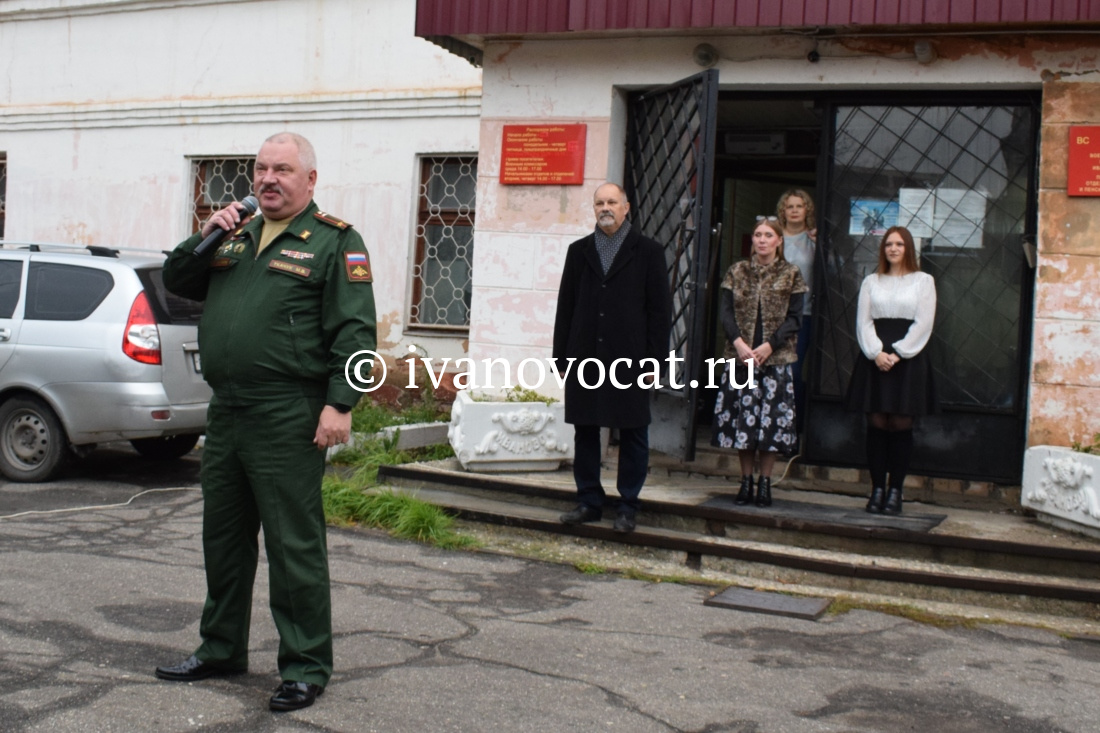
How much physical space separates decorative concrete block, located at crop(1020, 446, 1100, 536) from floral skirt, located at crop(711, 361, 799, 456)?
57.8 inches

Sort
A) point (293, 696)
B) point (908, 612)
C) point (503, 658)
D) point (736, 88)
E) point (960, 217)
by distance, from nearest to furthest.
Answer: point (293, 696)
point (503, 658)
point (908, 612)
point (960, 217)
point (736, 88)

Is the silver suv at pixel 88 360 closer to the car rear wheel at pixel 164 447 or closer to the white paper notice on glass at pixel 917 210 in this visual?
the car rear wheel at pixel 164 447

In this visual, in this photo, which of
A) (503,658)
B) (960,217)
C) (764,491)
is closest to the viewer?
(503,658)

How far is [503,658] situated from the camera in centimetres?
491

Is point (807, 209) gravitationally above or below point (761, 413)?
above

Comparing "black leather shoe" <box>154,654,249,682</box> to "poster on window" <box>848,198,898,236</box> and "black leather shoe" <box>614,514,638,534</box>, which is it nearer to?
"black leather shoe" <box>614,514,638,534</box>

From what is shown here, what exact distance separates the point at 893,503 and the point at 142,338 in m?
4.99

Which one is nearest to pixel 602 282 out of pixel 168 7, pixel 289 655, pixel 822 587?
pixel 822 587

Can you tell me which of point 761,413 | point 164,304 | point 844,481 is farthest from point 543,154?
point 844,481

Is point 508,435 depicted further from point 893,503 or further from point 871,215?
point 871,215

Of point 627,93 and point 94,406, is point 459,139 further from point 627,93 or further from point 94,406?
point 94,406

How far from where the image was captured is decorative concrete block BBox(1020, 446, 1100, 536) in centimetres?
684

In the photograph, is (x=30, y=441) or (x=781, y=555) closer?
(x=781, y=555)

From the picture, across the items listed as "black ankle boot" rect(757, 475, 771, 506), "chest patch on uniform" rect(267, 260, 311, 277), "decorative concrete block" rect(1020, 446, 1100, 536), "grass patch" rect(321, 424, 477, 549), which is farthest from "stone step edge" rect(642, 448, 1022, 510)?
"chest patch on uniform" rect(267, 260, 311, 277)
